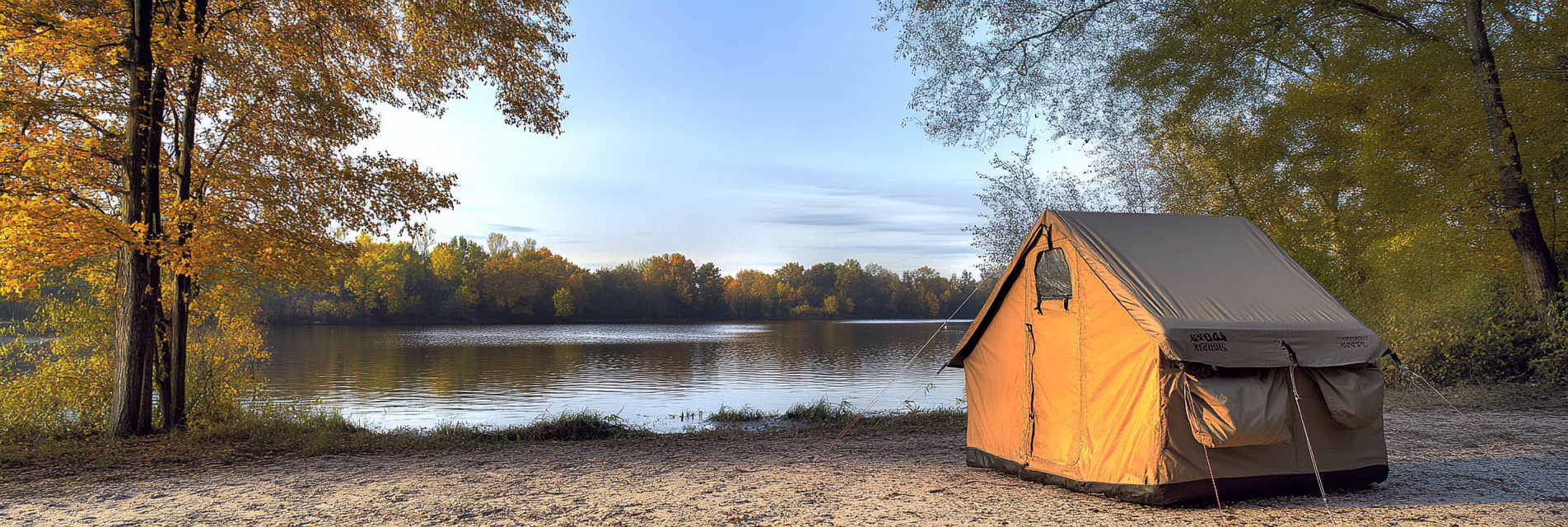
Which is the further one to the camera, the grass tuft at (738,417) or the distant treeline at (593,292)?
the distant treeline at (593,292)

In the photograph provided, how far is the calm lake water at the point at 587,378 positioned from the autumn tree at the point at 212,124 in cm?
372

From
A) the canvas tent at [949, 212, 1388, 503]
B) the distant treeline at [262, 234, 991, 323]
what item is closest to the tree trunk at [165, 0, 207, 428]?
the canvas tent at [949, 212, 1388, 503]

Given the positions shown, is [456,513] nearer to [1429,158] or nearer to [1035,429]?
[1035,429]

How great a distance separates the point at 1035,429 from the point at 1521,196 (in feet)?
38.0

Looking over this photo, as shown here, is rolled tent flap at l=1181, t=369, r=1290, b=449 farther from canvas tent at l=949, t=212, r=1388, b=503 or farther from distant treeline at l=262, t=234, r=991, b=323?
distant treeline at l=262, t=234, r=991, b=323

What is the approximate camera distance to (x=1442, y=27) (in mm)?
13406

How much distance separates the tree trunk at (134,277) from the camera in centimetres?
878

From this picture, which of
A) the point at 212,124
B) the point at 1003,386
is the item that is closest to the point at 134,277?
the point at 212,124

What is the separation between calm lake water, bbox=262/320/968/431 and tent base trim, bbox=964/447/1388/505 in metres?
4.51

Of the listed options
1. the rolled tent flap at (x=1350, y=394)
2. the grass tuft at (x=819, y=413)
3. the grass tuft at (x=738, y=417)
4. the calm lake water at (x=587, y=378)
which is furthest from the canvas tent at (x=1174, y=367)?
the grass tuft at (x=738, y=417)

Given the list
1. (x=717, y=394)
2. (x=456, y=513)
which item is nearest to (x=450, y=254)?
(x=717, y=394)

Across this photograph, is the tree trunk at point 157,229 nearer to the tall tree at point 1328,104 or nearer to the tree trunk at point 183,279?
the tree trunk at point 183,279

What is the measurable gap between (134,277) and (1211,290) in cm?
1147

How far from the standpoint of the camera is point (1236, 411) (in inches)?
207
